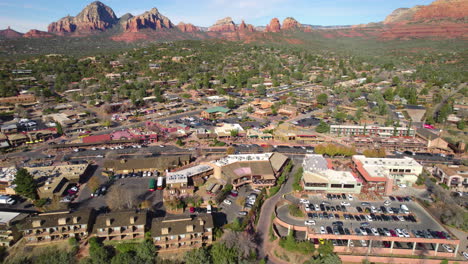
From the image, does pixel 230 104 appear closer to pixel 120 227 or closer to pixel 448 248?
pixel 120 227

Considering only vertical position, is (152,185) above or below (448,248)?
above

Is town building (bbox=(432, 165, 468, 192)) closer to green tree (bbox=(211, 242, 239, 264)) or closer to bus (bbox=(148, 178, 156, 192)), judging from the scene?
green tree (bbox=(211, 242, 239, 264))

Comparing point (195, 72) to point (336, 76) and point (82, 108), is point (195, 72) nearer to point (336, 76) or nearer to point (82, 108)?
point (82, 108)

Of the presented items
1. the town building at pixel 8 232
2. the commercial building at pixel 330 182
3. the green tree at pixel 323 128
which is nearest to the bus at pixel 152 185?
the town building at pixel 8 232

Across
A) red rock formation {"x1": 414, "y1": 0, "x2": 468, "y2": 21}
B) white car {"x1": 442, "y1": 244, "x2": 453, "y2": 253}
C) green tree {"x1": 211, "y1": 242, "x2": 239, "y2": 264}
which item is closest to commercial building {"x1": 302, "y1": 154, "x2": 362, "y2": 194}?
white car {"x1": 442, "y1": 244, "x2": 453, "y2": 253}

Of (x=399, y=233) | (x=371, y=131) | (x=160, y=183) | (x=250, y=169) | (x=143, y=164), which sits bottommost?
(x=399, y=233)

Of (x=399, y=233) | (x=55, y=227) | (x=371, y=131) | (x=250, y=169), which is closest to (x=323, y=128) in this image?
(x=371, y=131)

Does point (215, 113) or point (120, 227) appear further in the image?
point (215, 113)
